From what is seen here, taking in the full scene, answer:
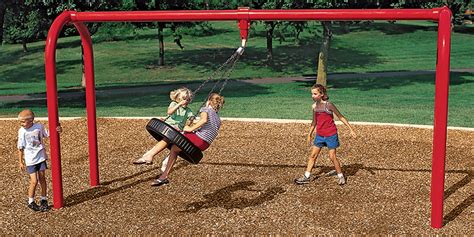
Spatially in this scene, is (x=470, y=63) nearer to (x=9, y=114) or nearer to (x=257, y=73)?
(x=257, y=73)

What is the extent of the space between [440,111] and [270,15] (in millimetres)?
2430

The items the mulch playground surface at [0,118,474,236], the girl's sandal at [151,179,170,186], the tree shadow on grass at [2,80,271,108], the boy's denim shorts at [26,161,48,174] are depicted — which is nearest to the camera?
the mulch playground surface at [0,118,474,236]

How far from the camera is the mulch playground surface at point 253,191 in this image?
25.9 feet

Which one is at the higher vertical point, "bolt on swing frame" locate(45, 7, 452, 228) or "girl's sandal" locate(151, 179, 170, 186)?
"bolt on swing frame" locate(45, 7, 452, 228)

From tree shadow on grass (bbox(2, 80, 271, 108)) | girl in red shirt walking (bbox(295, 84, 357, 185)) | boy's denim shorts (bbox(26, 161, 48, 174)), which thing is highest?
girl in red shirt walking (bbox(295, 84, 357, 185))

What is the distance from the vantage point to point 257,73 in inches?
1495

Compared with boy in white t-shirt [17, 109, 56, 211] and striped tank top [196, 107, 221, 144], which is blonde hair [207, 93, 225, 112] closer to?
striped tank top [196, 107, 221, 144]

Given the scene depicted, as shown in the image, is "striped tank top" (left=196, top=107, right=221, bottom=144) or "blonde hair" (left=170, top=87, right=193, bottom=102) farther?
"blonde hair" (left=170, top=87, right=193, bottom=102)

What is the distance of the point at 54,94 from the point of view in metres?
8.16

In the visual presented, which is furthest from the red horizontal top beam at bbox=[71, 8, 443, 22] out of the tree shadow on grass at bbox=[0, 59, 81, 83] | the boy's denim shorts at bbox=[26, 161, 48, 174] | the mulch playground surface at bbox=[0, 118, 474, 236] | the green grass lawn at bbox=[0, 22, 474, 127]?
the tree shadow on grass at bbox=[0, 59, 81, 83]

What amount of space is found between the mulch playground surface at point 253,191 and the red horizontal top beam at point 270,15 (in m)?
2.65

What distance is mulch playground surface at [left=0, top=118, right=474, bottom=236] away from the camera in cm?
791

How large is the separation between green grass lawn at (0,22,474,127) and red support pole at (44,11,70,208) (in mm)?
11140

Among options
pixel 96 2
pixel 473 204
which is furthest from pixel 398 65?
pixel 473 204
